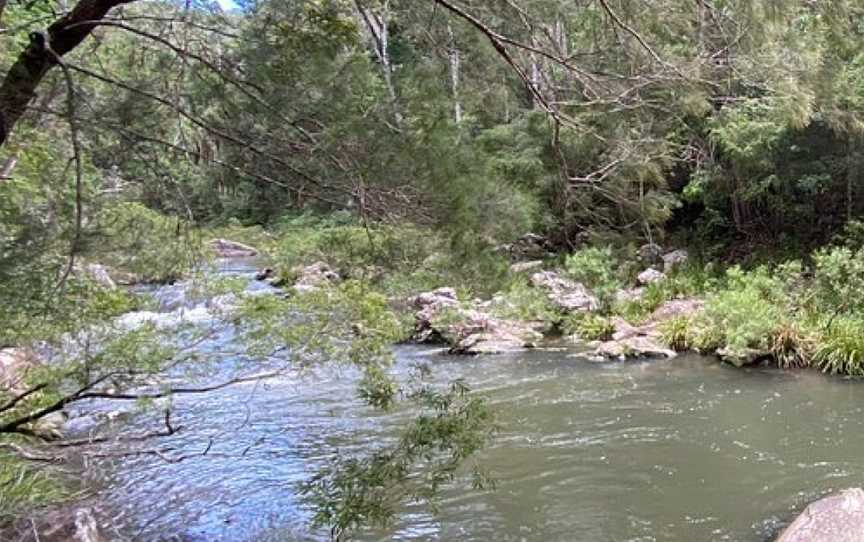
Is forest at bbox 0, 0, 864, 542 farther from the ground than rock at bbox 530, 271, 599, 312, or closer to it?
farther from the ground

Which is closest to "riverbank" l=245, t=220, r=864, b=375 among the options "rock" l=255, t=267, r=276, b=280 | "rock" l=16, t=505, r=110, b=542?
"rock" l=16, t=505, r=110, b=542

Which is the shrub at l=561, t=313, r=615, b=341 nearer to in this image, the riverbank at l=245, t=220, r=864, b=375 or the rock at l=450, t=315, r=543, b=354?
the riverbank at l=245, t=220, r=864, b=375

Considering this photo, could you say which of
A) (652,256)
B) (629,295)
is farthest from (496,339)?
(652,256)

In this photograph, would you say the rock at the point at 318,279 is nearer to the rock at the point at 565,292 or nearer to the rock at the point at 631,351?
the rock at the point at 631,351

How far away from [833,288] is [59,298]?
9157mm

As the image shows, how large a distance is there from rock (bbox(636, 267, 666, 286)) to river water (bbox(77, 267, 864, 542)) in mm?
3676

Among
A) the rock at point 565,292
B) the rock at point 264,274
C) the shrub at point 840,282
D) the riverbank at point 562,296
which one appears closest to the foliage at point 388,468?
the riverbank at point 562,296

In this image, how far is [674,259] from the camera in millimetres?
14867

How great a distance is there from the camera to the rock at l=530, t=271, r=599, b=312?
12852 millimetres

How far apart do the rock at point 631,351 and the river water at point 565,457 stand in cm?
54

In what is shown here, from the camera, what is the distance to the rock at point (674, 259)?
14.5m

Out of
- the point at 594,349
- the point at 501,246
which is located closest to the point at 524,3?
the point at 501,246

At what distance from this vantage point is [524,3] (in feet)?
12.6

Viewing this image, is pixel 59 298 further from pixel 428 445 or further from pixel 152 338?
pixel 428 445
